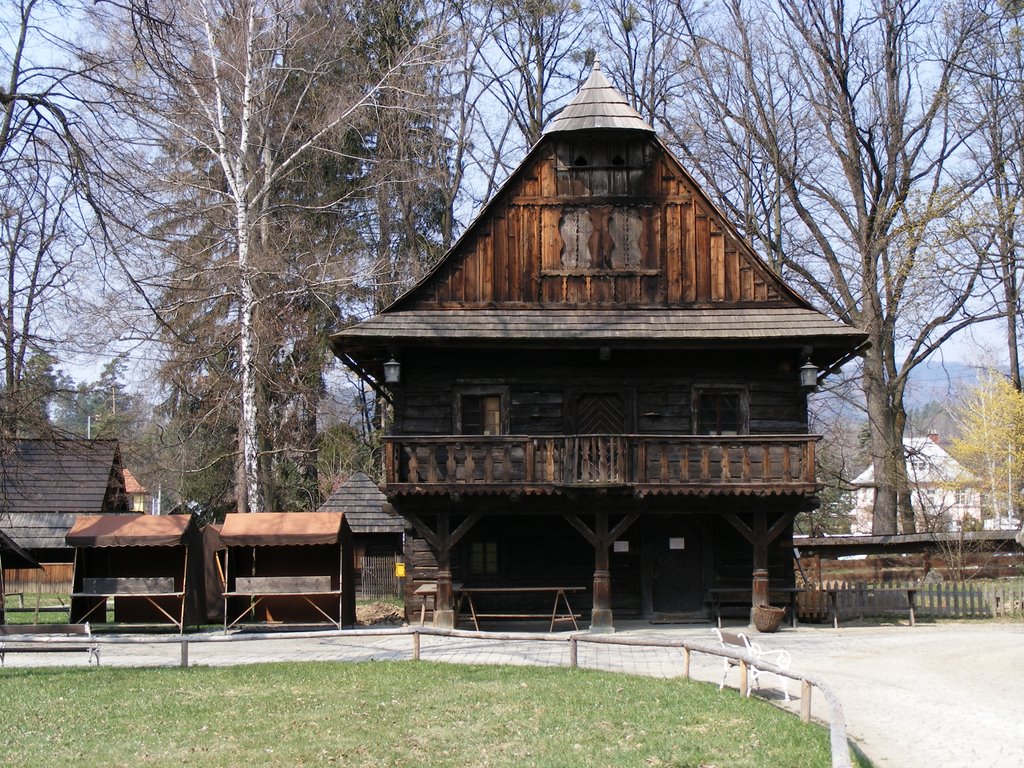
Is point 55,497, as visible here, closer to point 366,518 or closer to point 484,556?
point 366,518

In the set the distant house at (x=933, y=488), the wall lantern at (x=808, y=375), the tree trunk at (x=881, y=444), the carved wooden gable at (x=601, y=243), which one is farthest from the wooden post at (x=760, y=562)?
the tree trunk at (x=881, y=444)

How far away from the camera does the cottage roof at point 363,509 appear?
3781cm

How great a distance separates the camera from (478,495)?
76.3ft

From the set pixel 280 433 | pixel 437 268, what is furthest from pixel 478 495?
pixel 280 433

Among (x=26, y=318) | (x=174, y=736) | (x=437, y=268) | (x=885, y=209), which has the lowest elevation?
(x=174, y=736)

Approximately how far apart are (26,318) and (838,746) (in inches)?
518

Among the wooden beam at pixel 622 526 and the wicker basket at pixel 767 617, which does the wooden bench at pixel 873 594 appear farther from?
the wooden beam at pixel 622 526

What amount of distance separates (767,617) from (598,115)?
11.0 m

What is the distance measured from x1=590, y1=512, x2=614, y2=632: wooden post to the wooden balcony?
115 centimetres

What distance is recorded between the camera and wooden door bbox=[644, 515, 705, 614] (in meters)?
25.4

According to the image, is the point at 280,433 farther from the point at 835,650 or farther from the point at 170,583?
the point at 835,650

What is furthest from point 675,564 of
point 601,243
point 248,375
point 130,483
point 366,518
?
point 130,483

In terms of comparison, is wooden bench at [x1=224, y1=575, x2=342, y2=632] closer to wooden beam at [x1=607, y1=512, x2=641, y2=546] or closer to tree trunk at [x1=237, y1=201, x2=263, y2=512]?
wooden beam at [x1=607, y1=512, x2=641, y2=546]

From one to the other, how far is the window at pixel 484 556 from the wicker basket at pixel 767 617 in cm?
568
